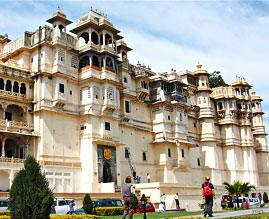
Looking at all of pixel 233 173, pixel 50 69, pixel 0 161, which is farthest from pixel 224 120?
pixel 0 161

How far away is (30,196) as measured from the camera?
14344mm

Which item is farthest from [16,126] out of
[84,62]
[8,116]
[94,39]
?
[94,39]

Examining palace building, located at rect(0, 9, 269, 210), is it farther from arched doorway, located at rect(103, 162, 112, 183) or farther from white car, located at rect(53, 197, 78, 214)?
white car, located at rect(53, 197, 78, 214)

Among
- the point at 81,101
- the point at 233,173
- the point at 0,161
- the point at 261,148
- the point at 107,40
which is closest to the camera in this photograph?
the point at 0,161

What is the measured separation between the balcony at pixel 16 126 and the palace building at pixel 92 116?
0.10 meters

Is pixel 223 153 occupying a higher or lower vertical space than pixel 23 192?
higher

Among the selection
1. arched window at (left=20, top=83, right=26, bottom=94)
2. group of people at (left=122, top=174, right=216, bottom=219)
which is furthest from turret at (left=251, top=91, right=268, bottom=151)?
group of people at (left=122, top=174, right=216, bottom=219)

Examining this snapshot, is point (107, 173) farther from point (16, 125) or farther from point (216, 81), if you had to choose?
point (216, 81)

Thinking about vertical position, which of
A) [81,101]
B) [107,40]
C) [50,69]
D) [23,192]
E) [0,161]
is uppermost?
[107,40]

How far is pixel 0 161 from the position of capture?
106 feet

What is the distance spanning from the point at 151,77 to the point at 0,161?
25.9m

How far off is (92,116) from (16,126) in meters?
7.86

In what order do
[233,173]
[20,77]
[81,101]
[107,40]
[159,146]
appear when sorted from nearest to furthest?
[20,77] < [81,101] < [107,40] < [159,146] < [233,173]

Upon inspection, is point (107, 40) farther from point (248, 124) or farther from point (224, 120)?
point (248, 124)
